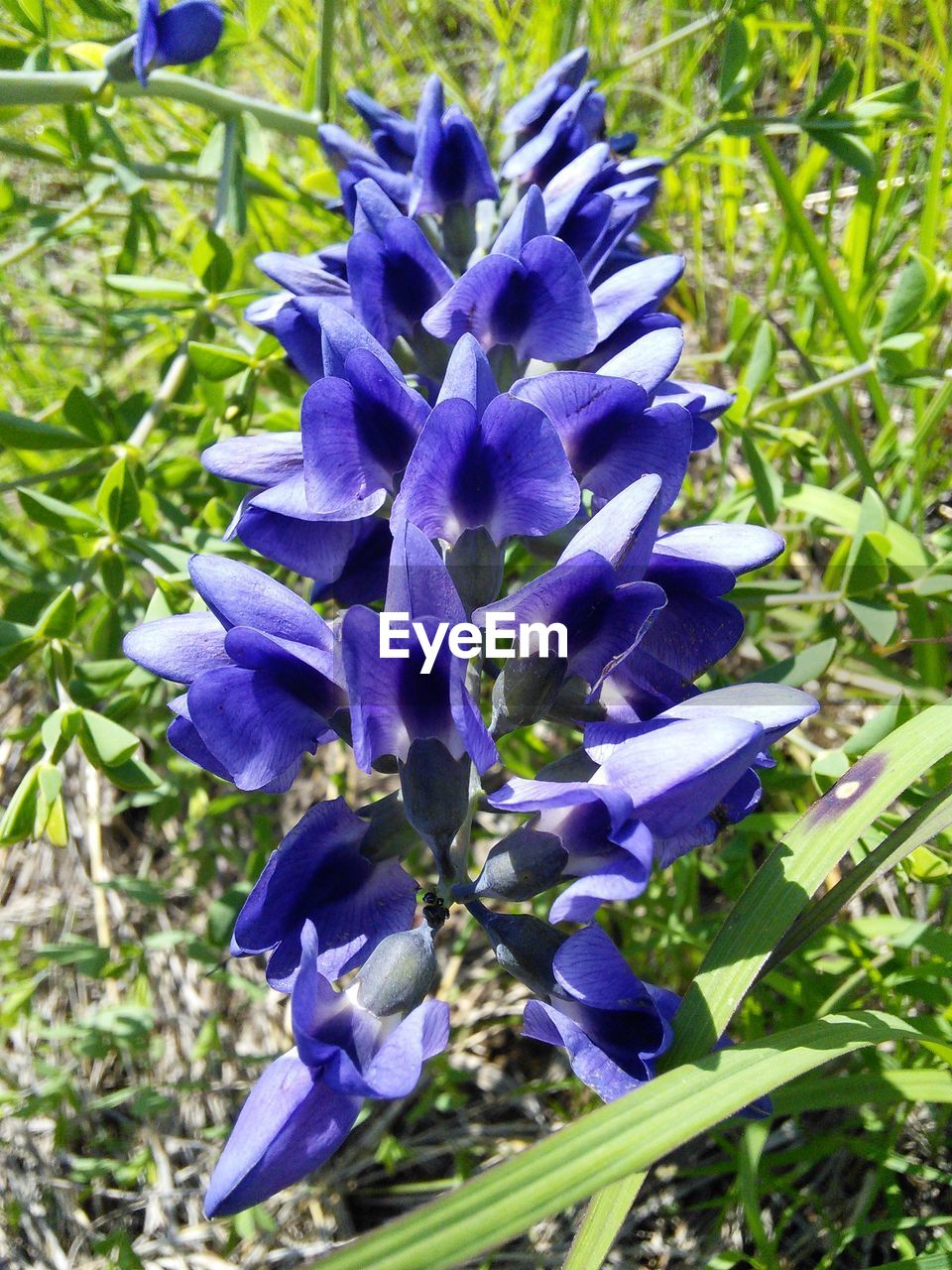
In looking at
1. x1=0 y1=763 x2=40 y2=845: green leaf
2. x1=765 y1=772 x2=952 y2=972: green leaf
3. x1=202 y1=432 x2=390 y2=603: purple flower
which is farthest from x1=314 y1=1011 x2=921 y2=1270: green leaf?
x1=0 y1=763 x2=40 y2=845: green leaf

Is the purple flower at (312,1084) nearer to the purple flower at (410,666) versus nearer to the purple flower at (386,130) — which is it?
the purple flower at (410,666)

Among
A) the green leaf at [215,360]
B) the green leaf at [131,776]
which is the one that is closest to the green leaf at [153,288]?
the green leaf at [215,360]

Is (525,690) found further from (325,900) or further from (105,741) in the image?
(105,741)

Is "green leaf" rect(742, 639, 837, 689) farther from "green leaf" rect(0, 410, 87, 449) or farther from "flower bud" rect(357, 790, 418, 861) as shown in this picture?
"green leaf" rect(0, 410, 87, 449)

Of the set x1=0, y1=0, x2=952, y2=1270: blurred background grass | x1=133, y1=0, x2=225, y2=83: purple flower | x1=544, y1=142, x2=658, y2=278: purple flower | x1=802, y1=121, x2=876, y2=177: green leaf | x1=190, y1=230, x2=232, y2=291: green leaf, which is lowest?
x1=0, y1=0, x2=952, y2=1270: blurred background grass

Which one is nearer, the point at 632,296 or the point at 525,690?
the point at 525,690

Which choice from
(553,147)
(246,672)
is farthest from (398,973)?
(553,147)

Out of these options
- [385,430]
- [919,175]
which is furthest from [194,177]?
[919,175]
